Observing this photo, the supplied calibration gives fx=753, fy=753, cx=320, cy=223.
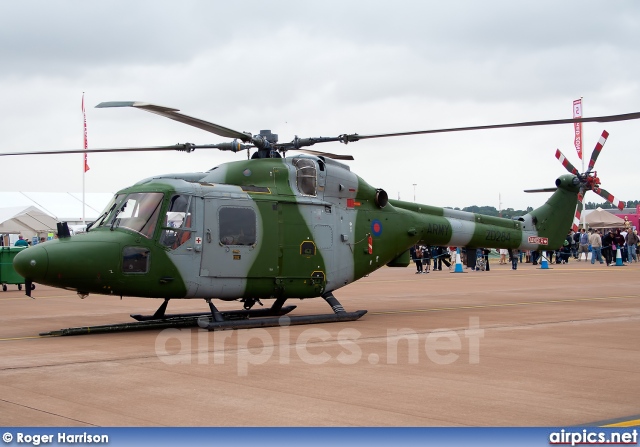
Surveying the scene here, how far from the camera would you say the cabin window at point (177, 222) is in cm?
1242

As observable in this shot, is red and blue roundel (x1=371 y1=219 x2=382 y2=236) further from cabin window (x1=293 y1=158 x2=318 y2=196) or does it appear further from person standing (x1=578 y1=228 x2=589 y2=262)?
person standing (x1=578 y1=228 x2=589 y2=262)

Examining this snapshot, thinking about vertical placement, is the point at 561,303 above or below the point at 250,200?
below

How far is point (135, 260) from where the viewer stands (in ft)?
39.7

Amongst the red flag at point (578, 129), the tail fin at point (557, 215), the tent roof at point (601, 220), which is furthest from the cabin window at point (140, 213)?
the tent roof at point (601, 220)

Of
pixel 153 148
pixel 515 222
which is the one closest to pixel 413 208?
pixel 515 222

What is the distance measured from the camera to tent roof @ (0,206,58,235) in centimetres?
4119

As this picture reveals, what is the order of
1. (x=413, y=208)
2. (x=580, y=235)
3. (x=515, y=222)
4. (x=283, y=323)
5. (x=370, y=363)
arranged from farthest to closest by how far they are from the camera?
1. (x=580, y=235)
2. (x=515, y=222)
3. (x=413, y=208)
4. (x=283, y=323)
5. (x=370, y=363)

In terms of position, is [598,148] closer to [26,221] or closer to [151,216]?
[151,216]

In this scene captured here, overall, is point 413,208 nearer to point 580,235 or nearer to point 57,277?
point 57,277

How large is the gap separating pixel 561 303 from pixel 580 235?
2955 centimetres

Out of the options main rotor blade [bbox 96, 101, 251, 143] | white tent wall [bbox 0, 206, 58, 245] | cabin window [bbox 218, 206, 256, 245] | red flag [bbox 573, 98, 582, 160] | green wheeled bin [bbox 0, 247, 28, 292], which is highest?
red flag [bbox 573, 98, 582, 160]

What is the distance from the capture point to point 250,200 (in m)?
13.3

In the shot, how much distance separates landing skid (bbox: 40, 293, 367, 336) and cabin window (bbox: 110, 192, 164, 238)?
1.63m

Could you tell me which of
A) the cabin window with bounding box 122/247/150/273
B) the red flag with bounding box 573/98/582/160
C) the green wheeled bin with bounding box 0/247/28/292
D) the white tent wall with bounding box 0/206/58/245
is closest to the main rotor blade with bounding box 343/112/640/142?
the cabin window with bounding box 122/247/150/273
